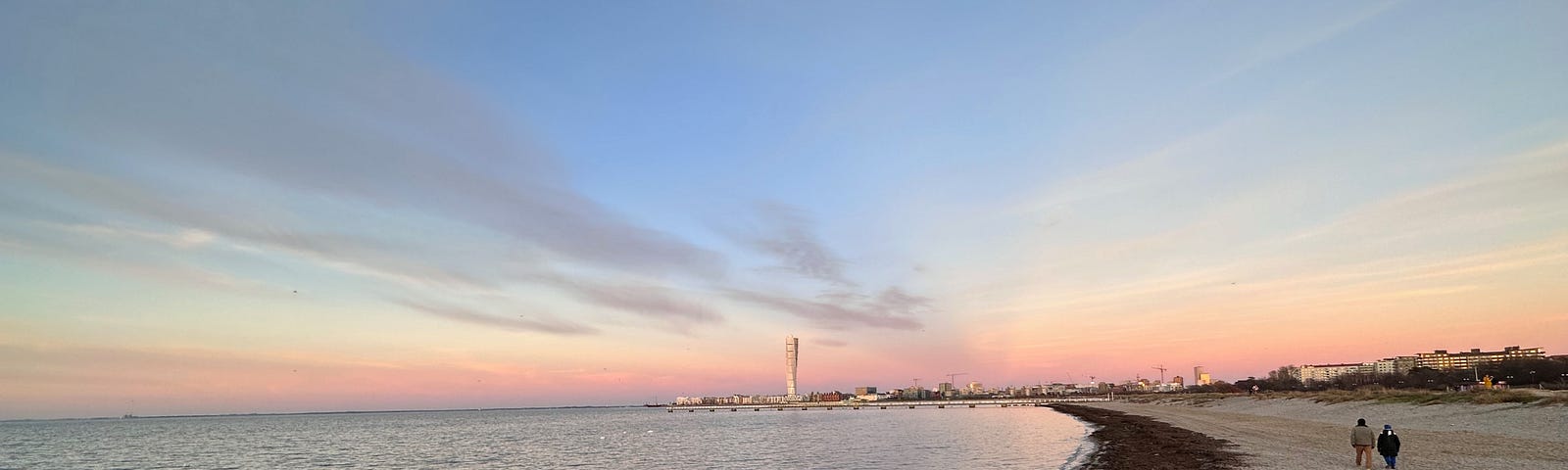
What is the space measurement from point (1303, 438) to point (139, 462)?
95337 millimetres

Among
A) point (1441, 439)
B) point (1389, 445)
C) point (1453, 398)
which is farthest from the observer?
point (1453, 398)

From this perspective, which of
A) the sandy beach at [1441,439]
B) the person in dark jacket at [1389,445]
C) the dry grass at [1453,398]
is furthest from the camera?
the dry grass at [1453,398]

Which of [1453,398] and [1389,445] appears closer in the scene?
[1389,445]

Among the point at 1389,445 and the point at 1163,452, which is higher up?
the point at 1389,445

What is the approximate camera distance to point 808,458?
5847 cm

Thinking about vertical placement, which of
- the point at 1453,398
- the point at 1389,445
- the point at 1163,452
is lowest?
the point at 1163,452

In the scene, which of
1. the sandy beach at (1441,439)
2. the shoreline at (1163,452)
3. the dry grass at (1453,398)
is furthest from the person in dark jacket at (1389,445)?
the dry grass at (1453,398)

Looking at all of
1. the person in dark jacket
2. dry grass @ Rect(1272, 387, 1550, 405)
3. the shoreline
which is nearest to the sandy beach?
the shoreline

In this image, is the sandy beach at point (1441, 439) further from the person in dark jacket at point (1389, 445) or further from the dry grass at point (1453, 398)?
the person in dark jacket at point (1389, 445)

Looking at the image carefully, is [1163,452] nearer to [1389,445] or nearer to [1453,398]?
[1389,445]

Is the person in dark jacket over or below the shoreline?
over

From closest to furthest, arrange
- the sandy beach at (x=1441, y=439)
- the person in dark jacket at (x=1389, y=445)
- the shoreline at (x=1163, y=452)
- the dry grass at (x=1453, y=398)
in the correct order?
the person in dark jacket at (x=1389, y=445)
the sandy beach at (x=1441, y=439)
the shoreline at (x=1163, y=452)
the dry grass at (x=1453, y=398)

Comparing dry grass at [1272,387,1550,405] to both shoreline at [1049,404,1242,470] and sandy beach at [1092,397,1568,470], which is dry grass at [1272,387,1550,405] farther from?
shoreline at [1049,404,1242,470]

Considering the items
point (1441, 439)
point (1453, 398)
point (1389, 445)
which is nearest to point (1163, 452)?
point (1441, 439)
